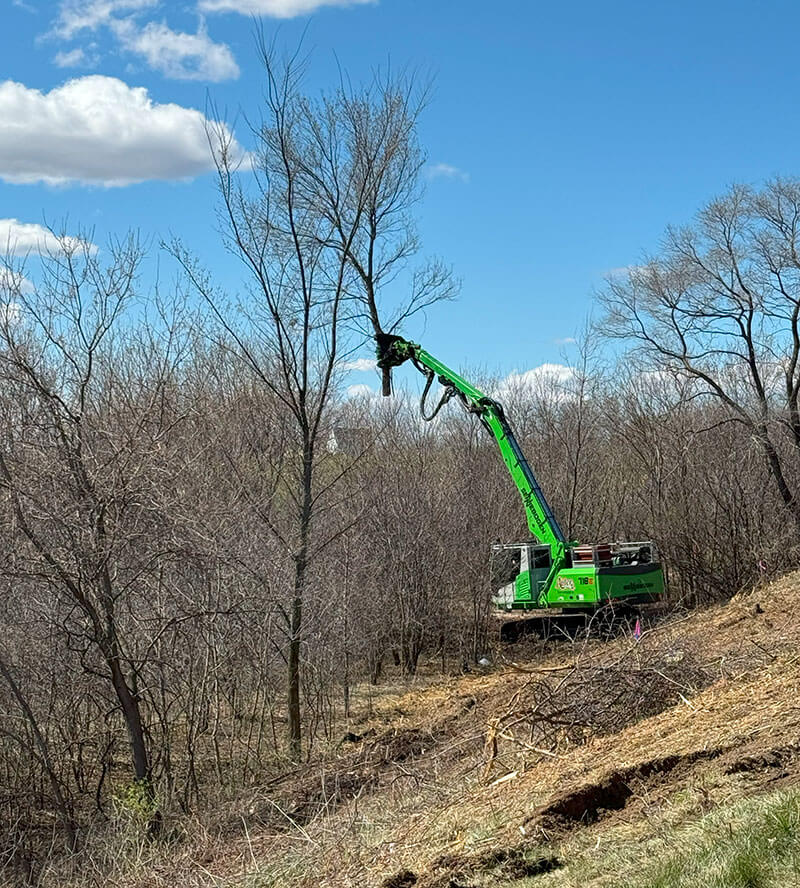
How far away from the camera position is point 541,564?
17.3 m

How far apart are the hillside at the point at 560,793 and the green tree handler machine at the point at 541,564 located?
17.5 ft

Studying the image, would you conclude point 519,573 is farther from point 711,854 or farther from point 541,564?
point 711,854

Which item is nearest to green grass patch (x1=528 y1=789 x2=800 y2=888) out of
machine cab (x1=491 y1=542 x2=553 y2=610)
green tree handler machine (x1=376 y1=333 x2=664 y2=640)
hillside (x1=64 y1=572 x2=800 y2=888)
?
hillside (x1=64 y1=572 x2=800 y2=888)

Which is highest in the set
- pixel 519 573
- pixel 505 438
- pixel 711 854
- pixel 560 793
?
pixel 505 438

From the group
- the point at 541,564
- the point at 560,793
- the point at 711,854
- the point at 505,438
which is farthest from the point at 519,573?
the point at 711,854

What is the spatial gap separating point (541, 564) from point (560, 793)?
11506mm

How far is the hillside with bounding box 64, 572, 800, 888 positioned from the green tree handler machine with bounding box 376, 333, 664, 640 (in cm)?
534

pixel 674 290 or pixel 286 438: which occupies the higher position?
pixel 674 290

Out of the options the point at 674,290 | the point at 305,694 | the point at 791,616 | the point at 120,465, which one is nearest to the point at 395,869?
the point at 120,465

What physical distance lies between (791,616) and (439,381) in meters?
6.75

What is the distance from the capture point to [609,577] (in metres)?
16.3

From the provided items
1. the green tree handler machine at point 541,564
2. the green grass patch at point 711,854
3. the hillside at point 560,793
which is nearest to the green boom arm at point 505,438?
the green tree handler machine at point 541,564

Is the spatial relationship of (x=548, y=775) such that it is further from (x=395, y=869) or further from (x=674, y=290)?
(x=674, y=290)

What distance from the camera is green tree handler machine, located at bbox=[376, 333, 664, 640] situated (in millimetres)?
16328
